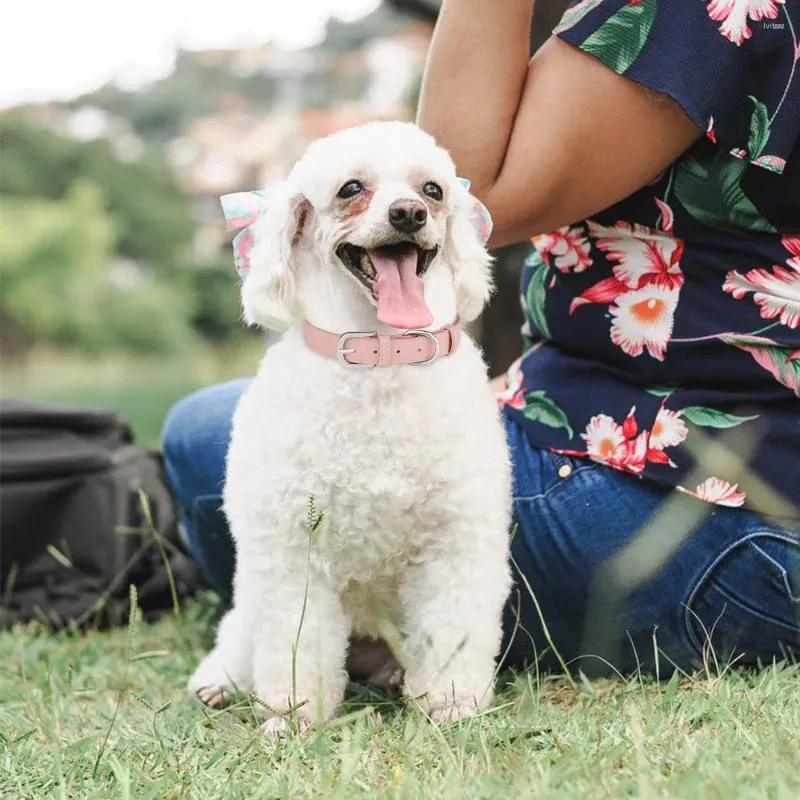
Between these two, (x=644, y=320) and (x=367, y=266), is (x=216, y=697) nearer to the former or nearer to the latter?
(x=367, y=266)

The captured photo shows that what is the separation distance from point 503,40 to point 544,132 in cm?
14

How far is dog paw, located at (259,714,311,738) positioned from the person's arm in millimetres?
761

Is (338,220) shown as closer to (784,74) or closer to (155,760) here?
(784,74)

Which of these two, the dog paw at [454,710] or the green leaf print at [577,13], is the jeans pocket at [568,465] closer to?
the dog paw at [454,710]

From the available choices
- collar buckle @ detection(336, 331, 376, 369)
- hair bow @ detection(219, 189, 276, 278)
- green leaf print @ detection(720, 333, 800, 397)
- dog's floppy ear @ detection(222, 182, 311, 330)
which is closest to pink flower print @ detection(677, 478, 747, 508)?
green leaf print @ detection(720, 333, 800, 397)

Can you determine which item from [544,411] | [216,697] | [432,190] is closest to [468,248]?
[432,190]

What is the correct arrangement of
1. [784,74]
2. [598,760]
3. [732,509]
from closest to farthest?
[598,760] < [784,74] < [732,509]

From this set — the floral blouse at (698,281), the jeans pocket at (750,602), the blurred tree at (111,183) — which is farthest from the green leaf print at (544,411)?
the blurred tree at (111,183)

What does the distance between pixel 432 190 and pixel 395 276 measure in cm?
15

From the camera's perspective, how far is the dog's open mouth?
4.67ft

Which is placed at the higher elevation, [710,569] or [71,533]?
[710,569]

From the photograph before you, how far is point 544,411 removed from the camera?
5.83 ft

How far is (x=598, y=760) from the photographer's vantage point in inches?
48.6

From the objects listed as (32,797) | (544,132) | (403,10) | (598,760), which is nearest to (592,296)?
(544,132)
